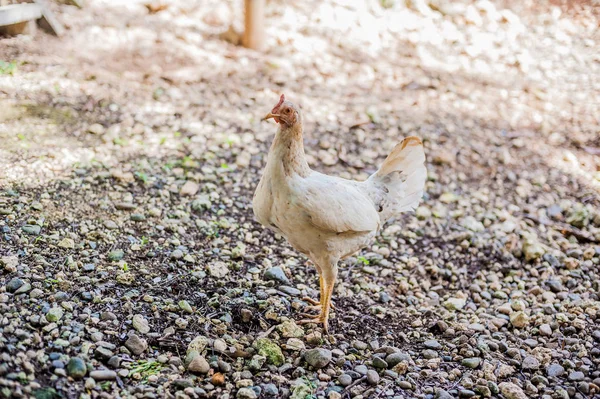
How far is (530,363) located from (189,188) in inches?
97.0

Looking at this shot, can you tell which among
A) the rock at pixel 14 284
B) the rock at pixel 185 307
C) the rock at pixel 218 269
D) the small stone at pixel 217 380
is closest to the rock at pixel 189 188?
the rock at pixel 218 269

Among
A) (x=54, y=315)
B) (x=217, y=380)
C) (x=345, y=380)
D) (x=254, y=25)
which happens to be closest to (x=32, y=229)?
(x=54, y=315)

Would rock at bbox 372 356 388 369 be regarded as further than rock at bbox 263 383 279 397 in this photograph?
Yes

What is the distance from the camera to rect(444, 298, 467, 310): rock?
134 inches

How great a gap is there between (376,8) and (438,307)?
4989 millimetres

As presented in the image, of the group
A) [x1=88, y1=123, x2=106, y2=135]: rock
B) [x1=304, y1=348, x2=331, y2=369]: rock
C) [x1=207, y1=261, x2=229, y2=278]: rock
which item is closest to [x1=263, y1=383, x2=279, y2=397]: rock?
[x1=304, y1=348, x2=331, y2=369]: rock

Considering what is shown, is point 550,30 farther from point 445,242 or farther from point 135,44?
point 135,44

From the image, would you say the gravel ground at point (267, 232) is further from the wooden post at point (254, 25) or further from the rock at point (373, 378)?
the wooden post at point (254, 25)

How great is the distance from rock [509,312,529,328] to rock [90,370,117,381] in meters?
2.20

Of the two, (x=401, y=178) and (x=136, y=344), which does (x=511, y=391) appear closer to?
(x=401, y=178)

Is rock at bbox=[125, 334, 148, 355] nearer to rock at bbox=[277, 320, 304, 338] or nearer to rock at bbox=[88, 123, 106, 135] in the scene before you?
rock at bbox=[277, 320, 304, 338]

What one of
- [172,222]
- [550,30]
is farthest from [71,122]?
[550,30]

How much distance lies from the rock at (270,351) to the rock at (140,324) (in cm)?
53

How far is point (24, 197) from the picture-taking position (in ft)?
11.3
